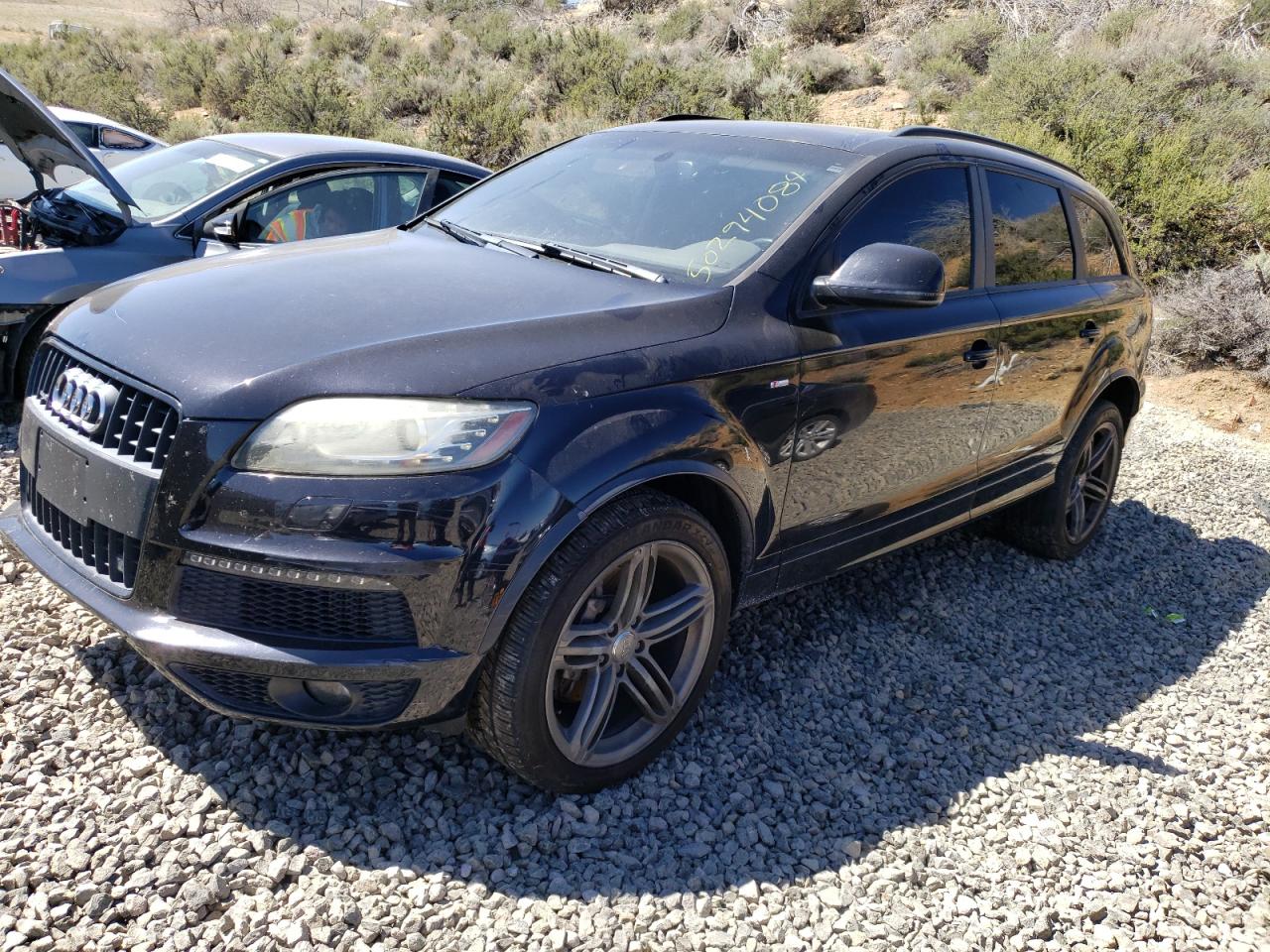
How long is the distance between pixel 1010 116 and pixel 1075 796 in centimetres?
1309

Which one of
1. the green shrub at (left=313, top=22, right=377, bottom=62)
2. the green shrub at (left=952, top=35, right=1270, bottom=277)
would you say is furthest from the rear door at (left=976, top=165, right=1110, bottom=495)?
the green shrub at (left=313, top=22, right=377, bottom=62)

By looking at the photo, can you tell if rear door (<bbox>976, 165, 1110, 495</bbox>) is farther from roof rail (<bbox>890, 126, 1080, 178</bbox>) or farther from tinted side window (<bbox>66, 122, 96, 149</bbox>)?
tinted side window (<bbox>66, 122, 96, 149</bbox>)

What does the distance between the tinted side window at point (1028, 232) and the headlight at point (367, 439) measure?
2.57m

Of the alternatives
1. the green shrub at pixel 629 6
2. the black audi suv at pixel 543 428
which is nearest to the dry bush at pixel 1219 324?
the black audi suv at pixel 543 428

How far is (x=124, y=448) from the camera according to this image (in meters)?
2.46

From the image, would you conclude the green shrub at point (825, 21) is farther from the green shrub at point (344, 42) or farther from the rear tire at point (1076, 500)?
the rear tire at point (1076, 500)

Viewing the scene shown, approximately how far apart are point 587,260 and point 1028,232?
210 centimetres

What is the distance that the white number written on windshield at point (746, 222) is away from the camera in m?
3.18

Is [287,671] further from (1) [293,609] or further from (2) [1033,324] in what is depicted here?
(2) [1033,324]

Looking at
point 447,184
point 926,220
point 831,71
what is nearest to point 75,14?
point 831,71

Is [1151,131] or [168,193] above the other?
[168,193]

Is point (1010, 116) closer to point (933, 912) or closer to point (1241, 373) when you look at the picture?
point (1241, 373)

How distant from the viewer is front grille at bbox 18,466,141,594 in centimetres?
247

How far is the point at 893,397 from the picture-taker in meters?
3.47
